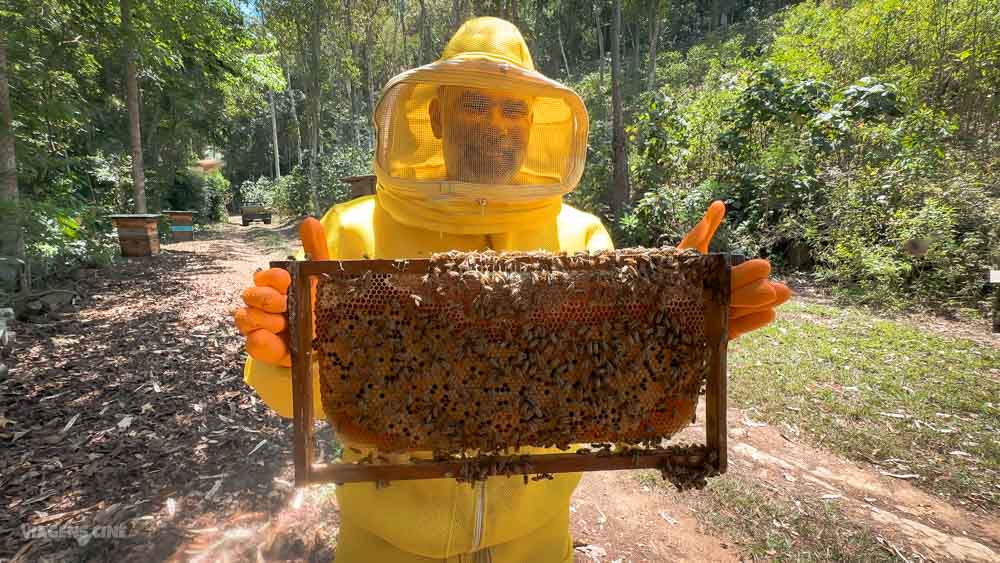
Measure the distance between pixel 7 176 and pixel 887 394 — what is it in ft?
41.5

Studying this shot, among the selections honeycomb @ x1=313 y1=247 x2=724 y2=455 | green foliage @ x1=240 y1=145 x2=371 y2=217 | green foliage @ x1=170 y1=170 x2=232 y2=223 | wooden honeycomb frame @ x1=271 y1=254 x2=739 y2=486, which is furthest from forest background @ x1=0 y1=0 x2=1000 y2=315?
honeycomb @ x1=313 y1=247 x2=724 y2=455

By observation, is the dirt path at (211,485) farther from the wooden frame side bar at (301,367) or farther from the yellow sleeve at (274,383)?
the wooden frame side bar at (301,367)

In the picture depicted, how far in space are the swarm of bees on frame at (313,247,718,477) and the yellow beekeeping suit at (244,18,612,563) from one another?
0.27 meters

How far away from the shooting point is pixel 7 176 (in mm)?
7395

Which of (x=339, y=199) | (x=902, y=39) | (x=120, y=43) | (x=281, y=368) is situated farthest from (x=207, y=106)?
(x=902, y=39)

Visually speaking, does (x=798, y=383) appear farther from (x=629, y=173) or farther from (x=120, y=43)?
(x=120, y=43)

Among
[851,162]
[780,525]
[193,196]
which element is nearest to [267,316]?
[780,525]

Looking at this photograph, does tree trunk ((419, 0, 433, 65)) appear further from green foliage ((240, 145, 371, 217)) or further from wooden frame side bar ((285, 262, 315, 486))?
wooden frame side bar ((285, 262, 315, 486))

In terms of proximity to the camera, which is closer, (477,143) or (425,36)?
(477,143)

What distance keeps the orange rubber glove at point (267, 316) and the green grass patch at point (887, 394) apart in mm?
4494

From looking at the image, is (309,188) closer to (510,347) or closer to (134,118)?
(134,118)

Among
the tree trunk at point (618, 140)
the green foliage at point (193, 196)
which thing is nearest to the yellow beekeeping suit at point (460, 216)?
the tree trunk at point (618, 140)

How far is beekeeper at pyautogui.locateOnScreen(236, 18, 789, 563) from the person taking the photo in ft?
→ 4.80

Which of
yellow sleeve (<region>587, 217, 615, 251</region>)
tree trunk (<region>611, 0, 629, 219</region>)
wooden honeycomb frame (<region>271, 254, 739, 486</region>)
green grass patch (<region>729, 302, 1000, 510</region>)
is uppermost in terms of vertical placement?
tree trunk (<region>611, 0, 629, 219</region>)
